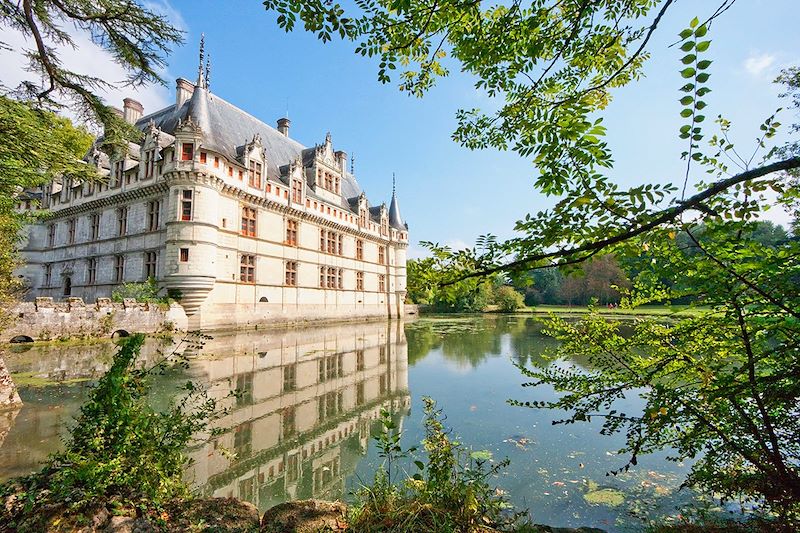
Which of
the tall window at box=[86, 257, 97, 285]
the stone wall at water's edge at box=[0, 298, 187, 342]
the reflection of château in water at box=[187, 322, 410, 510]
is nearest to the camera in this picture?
the reflection of château in water at box=[187, 322, 410, 510]

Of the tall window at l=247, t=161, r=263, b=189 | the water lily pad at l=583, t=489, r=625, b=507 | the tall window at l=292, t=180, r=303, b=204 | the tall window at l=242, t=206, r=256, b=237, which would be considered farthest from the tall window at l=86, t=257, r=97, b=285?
the water lily pad at l=583, t=489, r=625, b=507

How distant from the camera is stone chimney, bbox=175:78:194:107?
21484mm

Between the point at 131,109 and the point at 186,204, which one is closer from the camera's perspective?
the point at 186,204

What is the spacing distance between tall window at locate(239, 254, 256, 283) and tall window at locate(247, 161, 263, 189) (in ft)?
13.0

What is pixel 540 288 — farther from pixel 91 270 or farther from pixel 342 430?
pixel 342 430

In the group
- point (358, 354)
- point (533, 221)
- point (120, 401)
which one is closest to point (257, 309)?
point (358, 354)

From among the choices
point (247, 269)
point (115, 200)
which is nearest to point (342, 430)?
point (247, 269)

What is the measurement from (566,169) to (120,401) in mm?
3302

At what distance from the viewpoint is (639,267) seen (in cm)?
210

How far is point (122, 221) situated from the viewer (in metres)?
19.8

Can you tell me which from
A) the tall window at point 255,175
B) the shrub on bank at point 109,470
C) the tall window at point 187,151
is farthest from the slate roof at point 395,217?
the shrub on bank at point 109,470

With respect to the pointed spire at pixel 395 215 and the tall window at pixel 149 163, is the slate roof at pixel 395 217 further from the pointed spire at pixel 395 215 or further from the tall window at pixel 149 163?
the tall window at pixel 149 163

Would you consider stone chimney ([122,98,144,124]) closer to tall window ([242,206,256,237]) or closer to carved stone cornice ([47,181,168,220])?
carved stone cornice ([47,181,168,220])

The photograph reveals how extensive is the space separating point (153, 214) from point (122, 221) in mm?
2737
